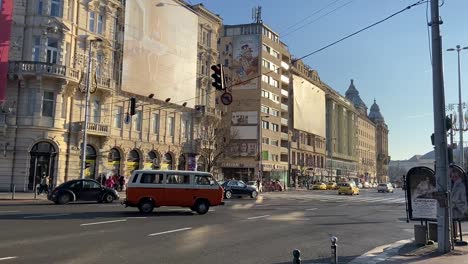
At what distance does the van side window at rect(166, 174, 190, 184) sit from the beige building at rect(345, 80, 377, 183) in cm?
12985

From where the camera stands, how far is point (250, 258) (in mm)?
10633

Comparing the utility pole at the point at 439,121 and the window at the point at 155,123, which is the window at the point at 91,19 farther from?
the utility pole at the point at 439,121

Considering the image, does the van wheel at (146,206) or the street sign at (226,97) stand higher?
the street sign at (226,97)

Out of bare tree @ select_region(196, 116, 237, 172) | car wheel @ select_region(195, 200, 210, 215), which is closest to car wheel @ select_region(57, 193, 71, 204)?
car wheel @ select_region(195, 200, 210, 215)

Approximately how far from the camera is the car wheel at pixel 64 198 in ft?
88.6

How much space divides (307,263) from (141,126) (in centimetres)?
4121

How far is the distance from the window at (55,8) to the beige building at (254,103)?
3797cm

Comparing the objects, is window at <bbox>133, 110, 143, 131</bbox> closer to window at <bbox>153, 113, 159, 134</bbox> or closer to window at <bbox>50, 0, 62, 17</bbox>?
window at <bbox>153, 113, 159, 134</bbox>

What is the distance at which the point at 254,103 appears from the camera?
263 ft

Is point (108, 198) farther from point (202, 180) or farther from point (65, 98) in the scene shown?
point (65, 98)

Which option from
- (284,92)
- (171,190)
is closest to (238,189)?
(171,190)

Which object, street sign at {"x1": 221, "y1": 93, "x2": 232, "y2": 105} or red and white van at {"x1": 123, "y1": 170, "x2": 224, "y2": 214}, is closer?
red and white van at {"x1": 123, "y1": 170, "x2": 224, "y2": 214}

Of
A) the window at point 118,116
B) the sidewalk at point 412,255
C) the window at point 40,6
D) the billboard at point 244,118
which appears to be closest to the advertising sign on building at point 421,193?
the sidewalk at point 412,255

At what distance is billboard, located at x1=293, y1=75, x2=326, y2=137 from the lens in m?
94.7
